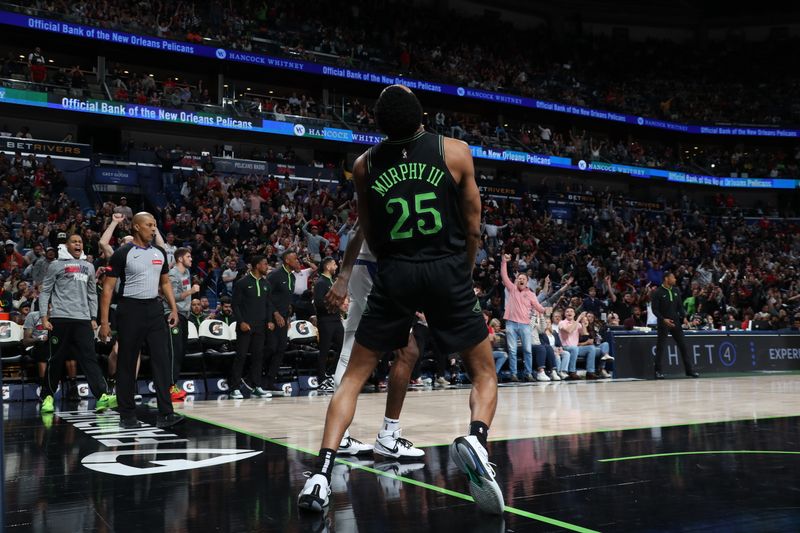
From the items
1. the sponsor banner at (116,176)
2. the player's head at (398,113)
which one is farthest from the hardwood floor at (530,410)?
the sponsor banner at (116,176)

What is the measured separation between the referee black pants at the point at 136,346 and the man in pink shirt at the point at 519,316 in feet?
24.3

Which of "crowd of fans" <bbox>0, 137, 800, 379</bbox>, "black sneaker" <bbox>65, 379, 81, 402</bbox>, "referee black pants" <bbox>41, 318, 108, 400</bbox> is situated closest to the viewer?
"referee black pants" <bbox>41, 318, 108, 400</bbox>

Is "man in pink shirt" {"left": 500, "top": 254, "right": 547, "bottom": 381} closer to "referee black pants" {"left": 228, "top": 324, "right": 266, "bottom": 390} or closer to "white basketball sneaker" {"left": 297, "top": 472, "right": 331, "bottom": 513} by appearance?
"referee black pants" {"left": 228, "top": 324, "right": 266, "bottom": 390}

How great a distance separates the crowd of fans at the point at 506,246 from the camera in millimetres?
15227

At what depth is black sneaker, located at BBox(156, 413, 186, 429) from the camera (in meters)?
6.29

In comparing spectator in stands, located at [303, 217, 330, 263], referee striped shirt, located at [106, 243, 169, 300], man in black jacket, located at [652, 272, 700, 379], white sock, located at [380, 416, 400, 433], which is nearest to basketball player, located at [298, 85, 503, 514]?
white sock, located at [380, 416, 400, 433]

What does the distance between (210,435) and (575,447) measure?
8.95ft

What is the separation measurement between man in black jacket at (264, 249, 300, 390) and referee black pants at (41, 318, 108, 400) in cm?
257

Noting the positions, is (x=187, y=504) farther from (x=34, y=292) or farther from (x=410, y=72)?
(x=410, y=72)

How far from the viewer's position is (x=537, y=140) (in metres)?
34.2

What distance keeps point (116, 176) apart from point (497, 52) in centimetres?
2148

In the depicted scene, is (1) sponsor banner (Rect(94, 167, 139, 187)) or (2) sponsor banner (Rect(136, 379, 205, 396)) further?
(1) sponsor banner (Rect(94, 167, 139, 187))

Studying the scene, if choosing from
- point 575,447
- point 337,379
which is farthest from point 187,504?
point 575,447

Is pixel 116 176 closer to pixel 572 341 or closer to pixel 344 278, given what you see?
pixel 572 341
